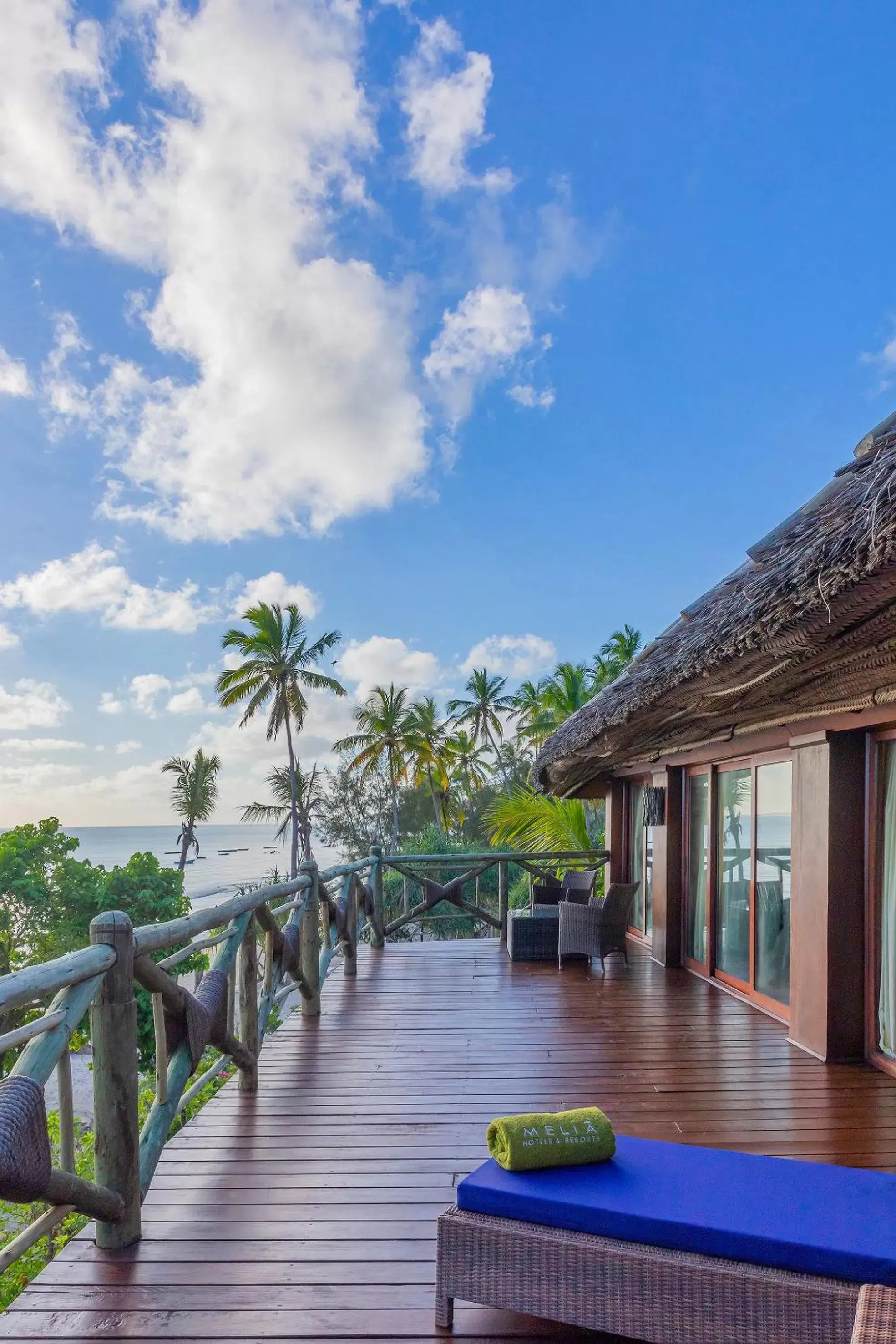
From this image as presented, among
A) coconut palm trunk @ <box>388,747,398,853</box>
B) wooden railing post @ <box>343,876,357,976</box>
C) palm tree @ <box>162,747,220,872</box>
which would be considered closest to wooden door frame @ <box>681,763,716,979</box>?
wooden railing post @ <box>343,876,357,976</box>

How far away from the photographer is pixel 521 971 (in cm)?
669

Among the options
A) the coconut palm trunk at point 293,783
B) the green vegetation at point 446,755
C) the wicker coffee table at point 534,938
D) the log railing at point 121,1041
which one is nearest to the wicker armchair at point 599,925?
the wicker coffee table at point 534,938

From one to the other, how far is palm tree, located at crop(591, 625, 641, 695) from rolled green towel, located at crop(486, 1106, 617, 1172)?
71.2 ft

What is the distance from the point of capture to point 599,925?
6.62 meters

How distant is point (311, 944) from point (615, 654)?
838 inches

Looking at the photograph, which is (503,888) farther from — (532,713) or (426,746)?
(532,713)

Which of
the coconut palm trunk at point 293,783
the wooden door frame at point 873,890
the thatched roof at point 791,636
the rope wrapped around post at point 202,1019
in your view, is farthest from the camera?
the coconut palm trunk at point 293,783

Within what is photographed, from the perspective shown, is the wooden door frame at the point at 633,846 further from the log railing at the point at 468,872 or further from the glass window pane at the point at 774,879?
the glass window pane at the point at 774,879

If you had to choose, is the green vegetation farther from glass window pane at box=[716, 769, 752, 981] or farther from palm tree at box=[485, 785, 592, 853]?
glass window pane at box=[716, 769, 752, 981]

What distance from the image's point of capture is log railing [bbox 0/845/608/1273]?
1863 mm

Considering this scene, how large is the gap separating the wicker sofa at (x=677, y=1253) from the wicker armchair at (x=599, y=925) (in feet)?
14.8

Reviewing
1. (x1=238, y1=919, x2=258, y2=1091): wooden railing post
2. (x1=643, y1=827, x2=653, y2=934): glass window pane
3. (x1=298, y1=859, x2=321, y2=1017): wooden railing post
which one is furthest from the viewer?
(x1=643, y1=827, x2=653, y2=934): glass window pane

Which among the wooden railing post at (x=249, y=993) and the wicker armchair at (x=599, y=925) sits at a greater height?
the wooden railing post at (x=249, y=993)

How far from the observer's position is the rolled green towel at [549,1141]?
2084mm
